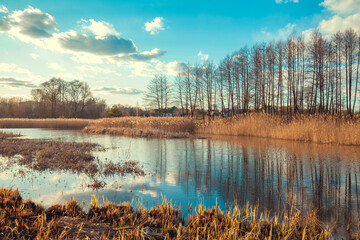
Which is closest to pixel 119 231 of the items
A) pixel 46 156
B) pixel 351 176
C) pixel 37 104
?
pixel 351 176

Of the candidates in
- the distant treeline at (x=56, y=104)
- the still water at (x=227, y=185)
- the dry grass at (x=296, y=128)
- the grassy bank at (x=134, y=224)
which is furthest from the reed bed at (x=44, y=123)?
the grassy bank at (x=134, y=224)

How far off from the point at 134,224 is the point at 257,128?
15.6 meters

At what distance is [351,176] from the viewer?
6188 mm

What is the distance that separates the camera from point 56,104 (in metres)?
52.8

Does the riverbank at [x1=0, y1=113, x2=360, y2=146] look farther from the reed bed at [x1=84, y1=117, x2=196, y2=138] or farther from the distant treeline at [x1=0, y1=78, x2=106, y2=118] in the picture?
the distant treeline at [x1=0, y1=78, x2=106, y2=118]

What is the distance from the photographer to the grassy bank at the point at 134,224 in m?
2.59

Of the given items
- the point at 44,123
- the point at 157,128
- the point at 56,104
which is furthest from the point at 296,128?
the point at 56,104

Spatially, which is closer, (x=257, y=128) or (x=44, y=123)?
(x=257, y=128)

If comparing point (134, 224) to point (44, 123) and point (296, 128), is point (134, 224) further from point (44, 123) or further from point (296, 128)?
point (44, 123)

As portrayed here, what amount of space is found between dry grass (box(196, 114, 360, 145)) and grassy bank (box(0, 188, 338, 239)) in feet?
→ 38.4

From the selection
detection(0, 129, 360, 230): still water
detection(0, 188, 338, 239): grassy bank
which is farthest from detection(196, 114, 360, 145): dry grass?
detection(0, 188, 338, 239): grassy bank

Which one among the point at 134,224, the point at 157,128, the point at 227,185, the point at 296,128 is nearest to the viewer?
the point at 134,224

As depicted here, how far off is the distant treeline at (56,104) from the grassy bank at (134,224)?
54634 mm

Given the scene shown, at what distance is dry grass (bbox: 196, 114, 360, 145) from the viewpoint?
12562 mm
